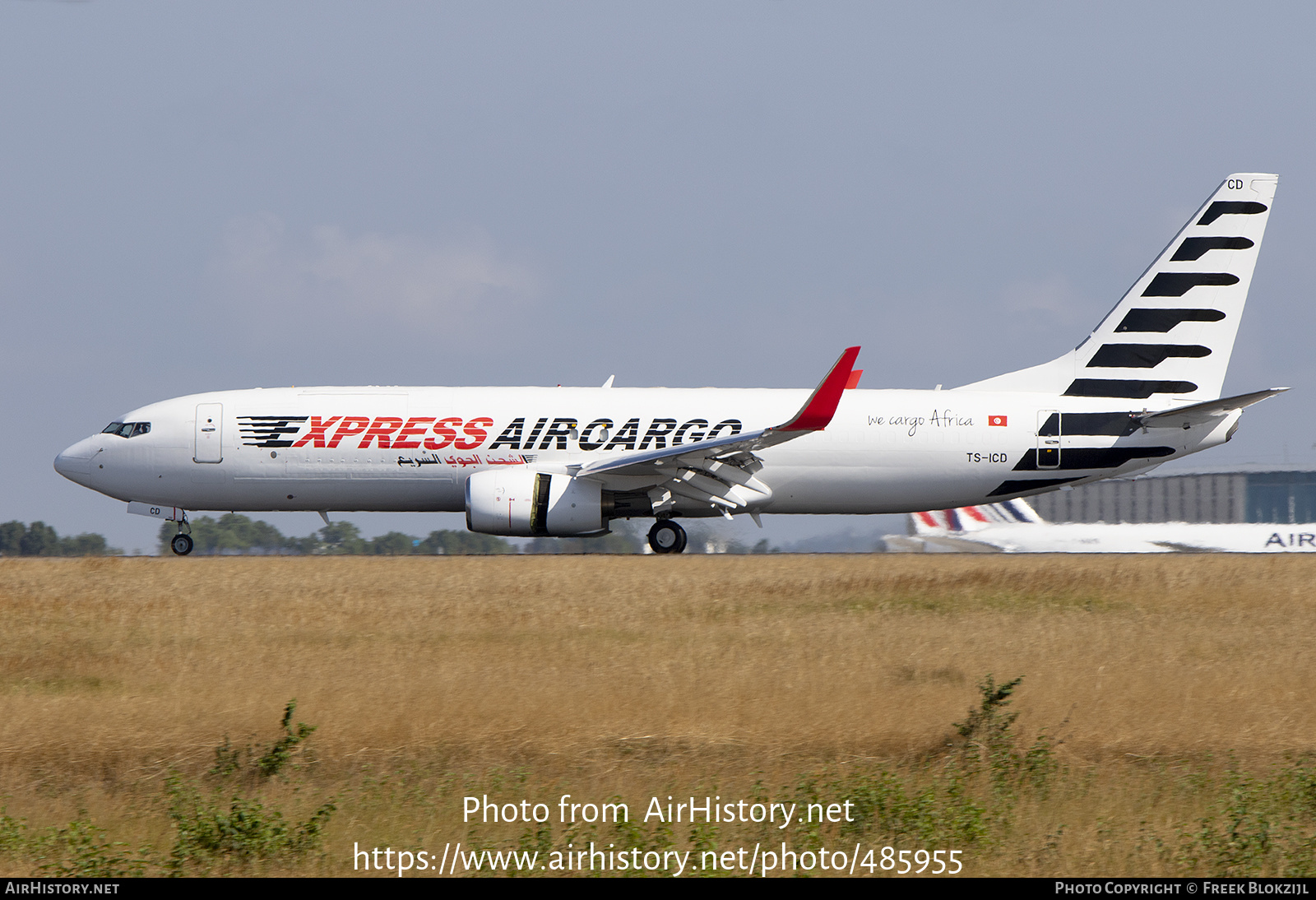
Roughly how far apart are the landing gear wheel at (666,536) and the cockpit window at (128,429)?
11.2 meters

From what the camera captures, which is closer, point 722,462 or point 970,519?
point 722,462

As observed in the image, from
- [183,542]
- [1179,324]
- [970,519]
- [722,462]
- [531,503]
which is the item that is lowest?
[183,542]

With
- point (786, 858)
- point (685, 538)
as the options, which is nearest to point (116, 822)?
point (786, 858)

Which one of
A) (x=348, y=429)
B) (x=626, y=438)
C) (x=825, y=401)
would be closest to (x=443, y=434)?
(x=348, y=429)

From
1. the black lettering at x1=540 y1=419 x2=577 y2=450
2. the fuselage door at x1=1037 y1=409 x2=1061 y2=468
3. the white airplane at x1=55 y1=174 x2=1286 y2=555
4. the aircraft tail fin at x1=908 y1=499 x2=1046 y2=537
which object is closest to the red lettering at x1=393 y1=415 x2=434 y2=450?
the white airplane at x1=55 y1=174 x2=1286 y2=555

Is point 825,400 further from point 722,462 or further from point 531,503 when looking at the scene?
point 531,503

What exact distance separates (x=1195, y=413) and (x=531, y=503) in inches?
556

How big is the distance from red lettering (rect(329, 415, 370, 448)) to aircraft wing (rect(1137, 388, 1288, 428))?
16.7m

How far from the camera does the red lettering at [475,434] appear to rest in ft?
88.6

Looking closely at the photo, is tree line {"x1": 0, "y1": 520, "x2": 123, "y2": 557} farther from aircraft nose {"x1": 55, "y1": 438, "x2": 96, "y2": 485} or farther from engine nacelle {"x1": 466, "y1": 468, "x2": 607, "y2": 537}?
engine nacelle {"x1": 466, "y1": 468, "x2": 607, "y2": 537}

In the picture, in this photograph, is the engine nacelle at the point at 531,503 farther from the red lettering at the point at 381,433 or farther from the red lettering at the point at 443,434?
the red lettering at the point at 381,433

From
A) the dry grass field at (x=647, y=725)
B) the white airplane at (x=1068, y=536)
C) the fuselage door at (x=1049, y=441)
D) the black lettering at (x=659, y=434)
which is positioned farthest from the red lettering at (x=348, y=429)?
the white airplane at (x=1068, y=536)

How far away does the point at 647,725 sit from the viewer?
34.7 ft
